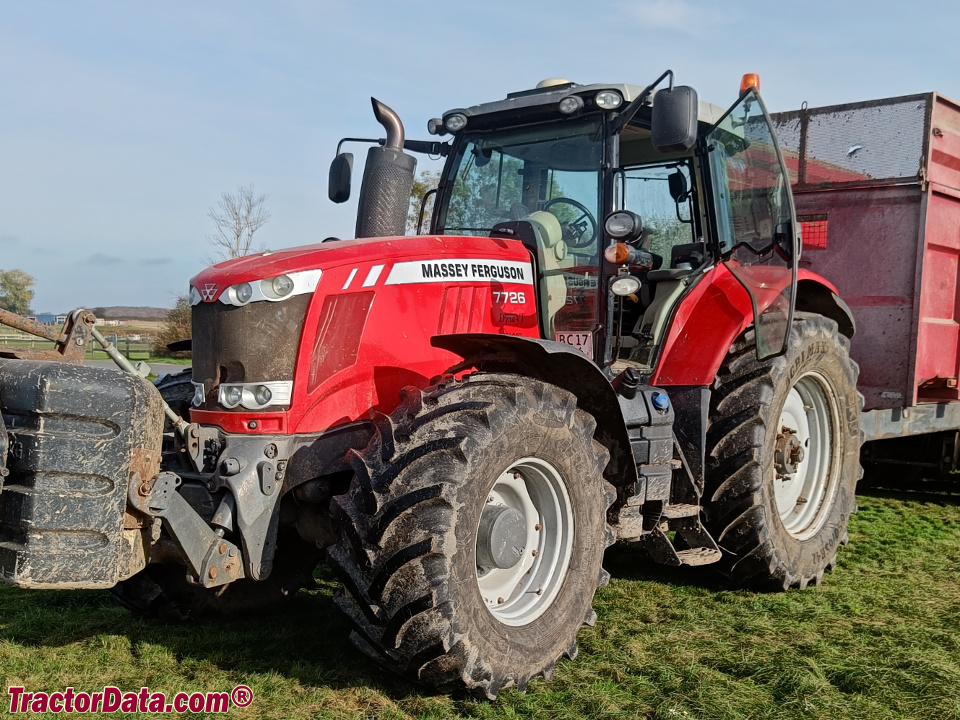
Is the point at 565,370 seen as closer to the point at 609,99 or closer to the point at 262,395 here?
the point at 262,395

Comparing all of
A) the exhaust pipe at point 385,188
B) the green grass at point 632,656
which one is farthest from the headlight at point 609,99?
the green grass at point 632,656

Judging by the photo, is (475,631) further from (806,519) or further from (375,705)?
(806,519)

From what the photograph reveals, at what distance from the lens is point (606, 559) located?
5.52 metres

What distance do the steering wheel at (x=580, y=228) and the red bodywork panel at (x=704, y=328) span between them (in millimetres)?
591

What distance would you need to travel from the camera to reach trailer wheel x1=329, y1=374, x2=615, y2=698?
3.16 m

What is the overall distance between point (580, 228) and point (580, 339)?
0.55 metres

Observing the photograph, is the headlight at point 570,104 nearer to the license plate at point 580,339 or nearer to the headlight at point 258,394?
the license plate at point 580,339

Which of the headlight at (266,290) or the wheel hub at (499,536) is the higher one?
the headlight at (266,290)

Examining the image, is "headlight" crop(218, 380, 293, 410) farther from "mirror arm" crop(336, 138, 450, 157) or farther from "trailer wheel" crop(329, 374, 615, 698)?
"mirror arm" crop(336, 138, 450, 157)

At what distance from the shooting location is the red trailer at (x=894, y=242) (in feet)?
20.3

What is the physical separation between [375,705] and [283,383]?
1.25 m

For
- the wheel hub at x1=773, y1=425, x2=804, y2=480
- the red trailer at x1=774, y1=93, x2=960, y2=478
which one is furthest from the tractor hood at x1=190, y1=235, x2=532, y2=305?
the red trailer at x1=774, y1=93, x2=960, y2=478

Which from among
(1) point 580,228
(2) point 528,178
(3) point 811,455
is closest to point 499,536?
(1) point 580,228

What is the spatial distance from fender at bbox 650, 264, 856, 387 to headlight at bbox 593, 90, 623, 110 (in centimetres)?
101
